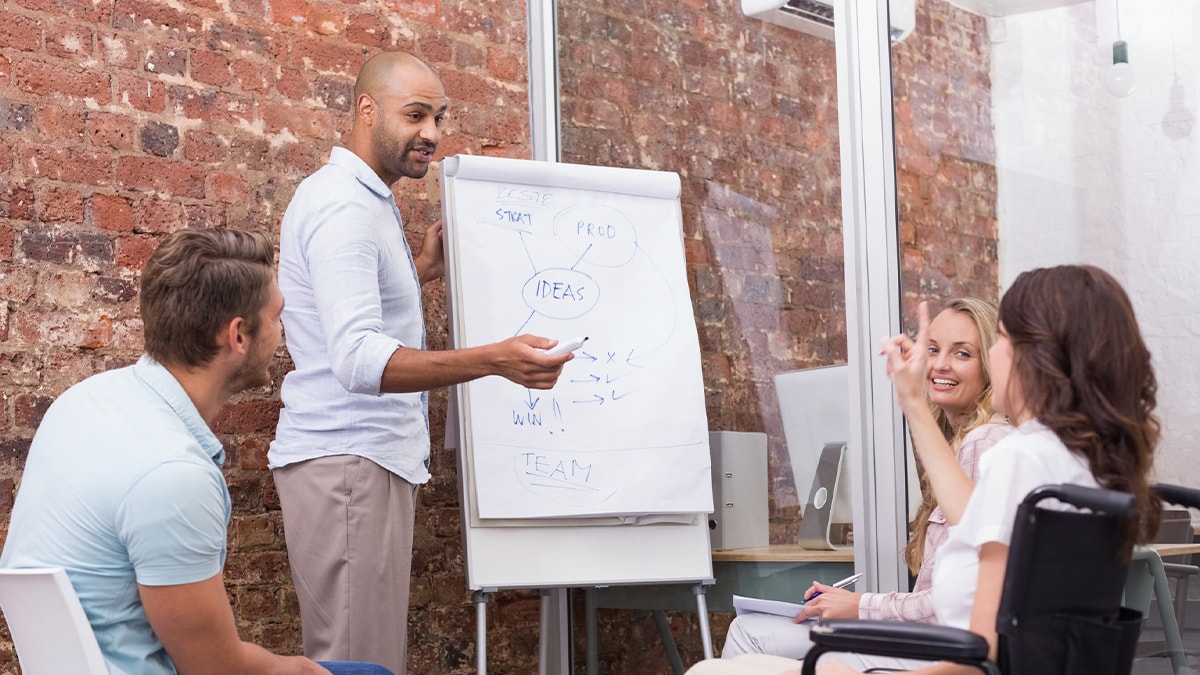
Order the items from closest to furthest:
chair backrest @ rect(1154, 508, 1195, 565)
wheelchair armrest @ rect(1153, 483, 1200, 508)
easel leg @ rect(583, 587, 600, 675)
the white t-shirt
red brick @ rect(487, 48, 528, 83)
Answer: the white t-shirt → wheelchair armrest @ rect(1153, 483, 1200, 508) → chair backrest @ rect(1154, 508, 1195, 565) → easel leg @ rect(583, 587, 600, 675) → red brick @ rect(487, 48, 528, 83)

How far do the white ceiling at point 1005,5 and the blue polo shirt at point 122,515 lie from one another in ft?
6.12

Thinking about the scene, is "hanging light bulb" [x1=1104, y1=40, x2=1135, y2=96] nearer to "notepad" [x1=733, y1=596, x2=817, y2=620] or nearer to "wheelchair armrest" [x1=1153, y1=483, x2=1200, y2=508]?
"wheelchair armrest" [x1=1153, y1=483, x2=1200, y2=508]

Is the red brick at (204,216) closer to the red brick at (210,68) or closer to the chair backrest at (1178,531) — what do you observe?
the red brick at (210,68)

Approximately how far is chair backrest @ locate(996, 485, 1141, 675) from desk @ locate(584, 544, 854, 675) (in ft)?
4.52

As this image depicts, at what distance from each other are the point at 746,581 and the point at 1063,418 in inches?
66.8

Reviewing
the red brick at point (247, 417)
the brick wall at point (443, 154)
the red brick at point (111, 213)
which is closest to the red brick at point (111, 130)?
the brick wall at point (443, 154)

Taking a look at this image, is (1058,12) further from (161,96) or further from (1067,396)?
(161,96)

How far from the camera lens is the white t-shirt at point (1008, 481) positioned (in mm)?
1477

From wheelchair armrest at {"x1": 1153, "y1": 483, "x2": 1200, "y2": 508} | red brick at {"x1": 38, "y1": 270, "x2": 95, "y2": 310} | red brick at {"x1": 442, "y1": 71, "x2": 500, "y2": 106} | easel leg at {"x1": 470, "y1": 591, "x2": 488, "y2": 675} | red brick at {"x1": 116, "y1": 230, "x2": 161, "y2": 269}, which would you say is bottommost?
easel leg at {"x1": 470, "y1": 591, "x2": 488, "y2": 675}

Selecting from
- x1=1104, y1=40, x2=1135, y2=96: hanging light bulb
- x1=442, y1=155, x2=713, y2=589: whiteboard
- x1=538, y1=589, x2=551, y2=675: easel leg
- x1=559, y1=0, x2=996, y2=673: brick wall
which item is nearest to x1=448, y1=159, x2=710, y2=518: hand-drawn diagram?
x1=442, y1=155, x2=713, y2=589: whiteboard

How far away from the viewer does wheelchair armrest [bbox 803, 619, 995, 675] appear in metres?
1.35

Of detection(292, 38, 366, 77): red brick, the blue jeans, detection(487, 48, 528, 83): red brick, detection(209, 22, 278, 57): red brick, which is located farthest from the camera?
detection(487, 48, 528, 83): red brick

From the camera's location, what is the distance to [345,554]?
8.56ft

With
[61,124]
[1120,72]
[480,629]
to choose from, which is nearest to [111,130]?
[61,124]
